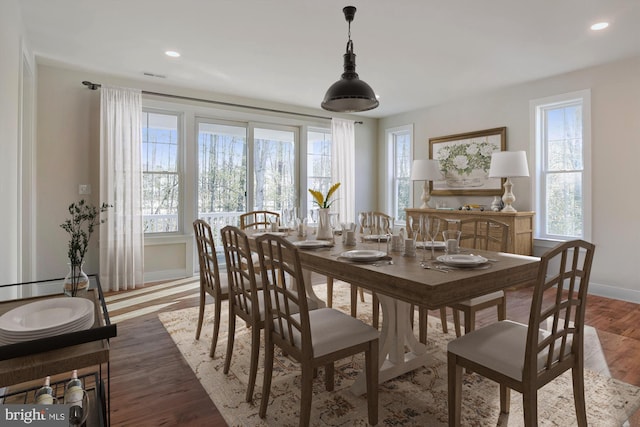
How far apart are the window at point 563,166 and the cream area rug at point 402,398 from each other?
2.58m

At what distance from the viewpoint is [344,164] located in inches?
238

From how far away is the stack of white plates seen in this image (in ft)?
3.63

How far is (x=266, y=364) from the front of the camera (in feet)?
5.97

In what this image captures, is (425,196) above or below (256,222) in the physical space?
above

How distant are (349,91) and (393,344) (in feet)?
5.38

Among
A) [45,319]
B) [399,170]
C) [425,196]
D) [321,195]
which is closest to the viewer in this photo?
[45,319]

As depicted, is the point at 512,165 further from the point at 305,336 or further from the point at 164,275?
the point at 164,275

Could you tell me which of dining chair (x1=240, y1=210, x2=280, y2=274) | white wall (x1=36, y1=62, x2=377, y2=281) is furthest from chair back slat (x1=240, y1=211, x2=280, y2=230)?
white wall (x1=36, y1=62, x2=377, y2=281)

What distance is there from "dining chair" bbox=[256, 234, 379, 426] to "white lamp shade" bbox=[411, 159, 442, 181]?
359 cm

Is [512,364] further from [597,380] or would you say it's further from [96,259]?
[96,259]

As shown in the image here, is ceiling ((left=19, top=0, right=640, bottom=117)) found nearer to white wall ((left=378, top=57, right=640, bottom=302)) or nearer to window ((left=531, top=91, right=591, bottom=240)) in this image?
white wall ((left=378, top=57, right=640, bottom=302))

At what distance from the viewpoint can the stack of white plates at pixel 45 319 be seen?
1.11 m

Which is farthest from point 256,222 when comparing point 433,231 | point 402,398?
point 402,398

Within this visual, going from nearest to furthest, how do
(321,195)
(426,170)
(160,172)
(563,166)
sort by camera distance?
(321,195) → (563,166) → (160,172) → (426,170)
